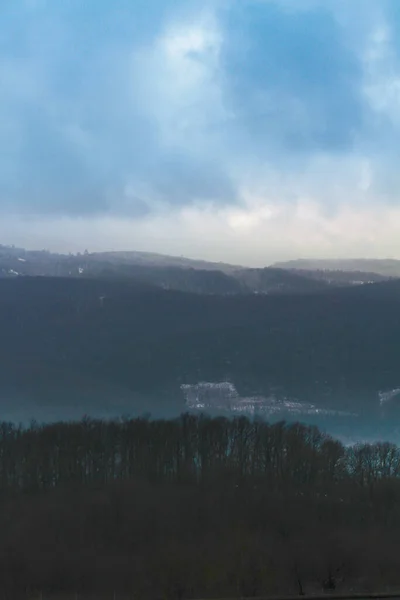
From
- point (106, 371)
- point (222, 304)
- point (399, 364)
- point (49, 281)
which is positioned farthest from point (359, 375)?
point (49, 281)

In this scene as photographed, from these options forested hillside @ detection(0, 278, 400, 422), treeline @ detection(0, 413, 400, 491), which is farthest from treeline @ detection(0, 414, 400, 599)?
forested hillside @ detection(0, 278, 400, 422)

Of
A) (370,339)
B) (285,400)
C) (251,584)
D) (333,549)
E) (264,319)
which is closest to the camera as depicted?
(251,584)

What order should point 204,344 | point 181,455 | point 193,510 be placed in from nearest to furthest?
point 193,510 < point 181,455 < point 204,344

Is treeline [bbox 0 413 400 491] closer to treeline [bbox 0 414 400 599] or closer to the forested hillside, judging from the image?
treeline [bbox 0 414 400 599]

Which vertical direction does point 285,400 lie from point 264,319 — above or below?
below

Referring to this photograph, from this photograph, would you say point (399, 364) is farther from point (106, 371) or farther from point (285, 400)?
point (106, 371)

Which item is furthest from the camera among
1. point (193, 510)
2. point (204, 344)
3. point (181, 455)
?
point (204, 344)

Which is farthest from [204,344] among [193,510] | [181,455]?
[193,510]

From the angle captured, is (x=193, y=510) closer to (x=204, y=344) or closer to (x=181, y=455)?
(x=181, y=455)

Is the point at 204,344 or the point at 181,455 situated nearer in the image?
the point at 181,455
